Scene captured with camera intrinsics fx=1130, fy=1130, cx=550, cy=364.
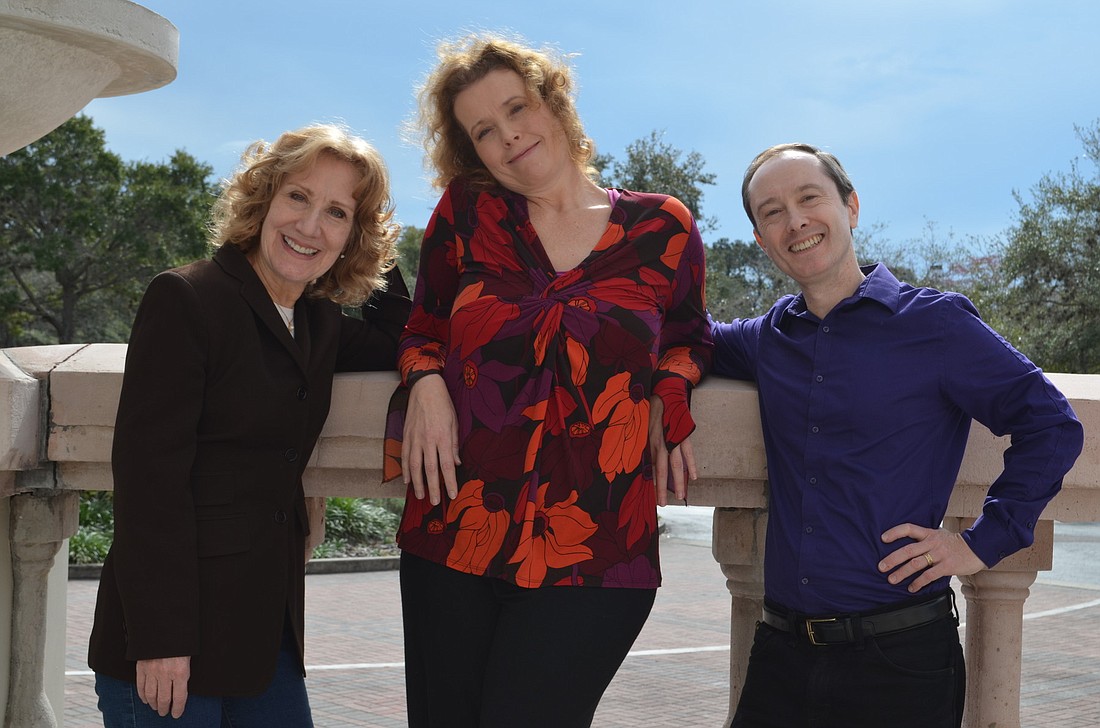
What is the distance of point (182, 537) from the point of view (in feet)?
6.89

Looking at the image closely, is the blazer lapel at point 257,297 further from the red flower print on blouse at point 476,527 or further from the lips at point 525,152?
the lips at point 525,152

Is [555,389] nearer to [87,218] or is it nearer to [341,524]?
[341,524]

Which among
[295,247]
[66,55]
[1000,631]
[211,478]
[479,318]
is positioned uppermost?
[66,55]

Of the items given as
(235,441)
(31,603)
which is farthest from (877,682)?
(31,603)

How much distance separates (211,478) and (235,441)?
0.28 feet

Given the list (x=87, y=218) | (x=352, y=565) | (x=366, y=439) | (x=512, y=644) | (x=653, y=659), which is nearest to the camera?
(x=512, y=644)

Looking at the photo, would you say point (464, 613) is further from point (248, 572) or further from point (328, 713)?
point (328, 713)

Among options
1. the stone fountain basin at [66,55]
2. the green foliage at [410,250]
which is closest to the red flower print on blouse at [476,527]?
the stone fountain basin at [66,55]

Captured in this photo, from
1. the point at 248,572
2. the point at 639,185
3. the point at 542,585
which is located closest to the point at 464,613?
the point at 542,585

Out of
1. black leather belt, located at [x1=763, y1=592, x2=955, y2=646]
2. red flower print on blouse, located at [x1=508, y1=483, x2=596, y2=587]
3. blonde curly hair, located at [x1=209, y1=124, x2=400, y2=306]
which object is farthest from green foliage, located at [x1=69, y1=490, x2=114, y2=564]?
black leather belt, located at [x1=763, y1=592, x2=955, y2=646]

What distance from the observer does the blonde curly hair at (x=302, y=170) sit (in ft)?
7.82

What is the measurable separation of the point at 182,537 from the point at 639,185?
28.2 metres

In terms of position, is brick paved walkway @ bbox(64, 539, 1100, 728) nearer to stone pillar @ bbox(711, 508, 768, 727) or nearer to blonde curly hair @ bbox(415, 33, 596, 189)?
stone pillar @ bbox(711, 508, 768, 727)

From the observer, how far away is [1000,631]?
2668mm
